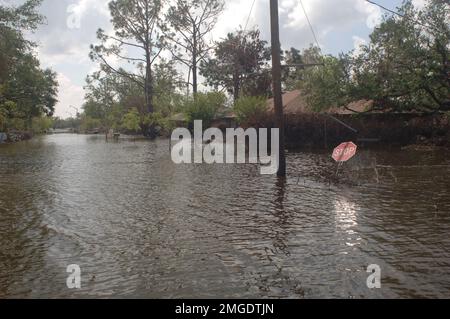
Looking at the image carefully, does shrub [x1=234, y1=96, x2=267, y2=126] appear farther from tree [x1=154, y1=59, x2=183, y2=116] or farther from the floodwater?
tree [x1=154, y1=59, x2=183, y2=116]

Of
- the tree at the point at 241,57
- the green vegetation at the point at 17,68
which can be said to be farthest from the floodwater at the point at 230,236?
the tree at the point at 241,57

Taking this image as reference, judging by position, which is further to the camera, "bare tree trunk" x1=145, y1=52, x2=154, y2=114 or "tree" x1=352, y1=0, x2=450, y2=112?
"bare tree trunk" x1=145, y1=52, x2=154, y2=114

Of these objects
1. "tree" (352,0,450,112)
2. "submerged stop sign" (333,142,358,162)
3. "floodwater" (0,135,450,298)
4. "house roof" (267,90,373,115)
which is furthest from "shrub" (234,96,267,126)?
"floodwater" (0,135,450,298)

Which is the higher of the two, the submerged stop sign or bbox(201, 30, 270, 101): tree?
bbox(201, 30, 270, 101): tree

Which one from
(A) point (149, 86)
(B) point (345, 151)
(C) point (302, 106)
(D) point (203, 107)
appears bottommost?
(B) point (345, 151)

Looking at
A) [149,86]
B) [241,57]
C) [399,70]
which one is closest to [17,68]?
[149,86]

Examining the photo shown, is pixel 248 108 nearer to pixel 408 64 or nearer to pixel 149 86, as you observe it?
pixel 408 64

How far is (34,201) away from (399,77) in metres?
20.7

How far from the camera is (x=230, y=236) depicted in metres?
7.87

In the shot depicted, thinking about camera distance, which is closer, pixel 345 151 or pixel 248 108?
pixel 345 151

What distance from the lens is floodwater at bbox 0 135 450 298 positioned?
5.52m

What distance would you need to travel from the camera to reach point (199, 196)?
1227 centimetres

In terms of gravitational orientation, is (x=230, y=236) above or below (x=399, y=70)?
below

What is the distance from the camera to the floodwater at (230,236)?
18.1ft
